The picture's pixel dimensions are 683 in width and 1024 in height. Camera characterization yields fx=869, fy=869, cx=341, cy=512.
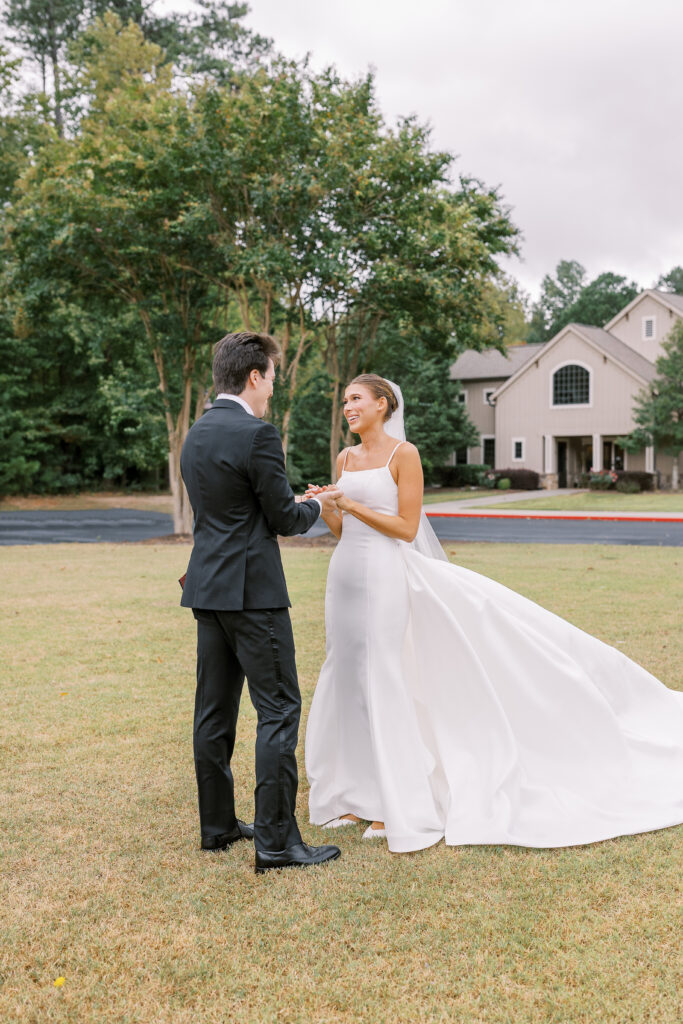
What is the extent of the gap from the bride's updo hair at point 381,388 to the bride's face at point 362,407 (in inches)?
0.9

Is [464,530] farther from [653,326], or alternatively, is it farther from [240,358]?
[653,326]

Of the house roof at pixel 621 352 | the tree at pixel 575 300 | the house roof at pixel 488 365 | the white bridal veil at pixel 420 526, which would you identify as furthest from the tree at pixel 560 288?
the white bridal veil at pixel 420 526

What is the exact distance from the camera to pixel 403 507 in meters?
4.49

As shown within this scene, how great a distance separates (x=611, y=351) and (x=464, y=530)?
2355 centimetres

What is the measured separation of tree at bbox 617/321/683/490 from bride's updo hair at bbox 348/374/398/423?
3694 centimetres

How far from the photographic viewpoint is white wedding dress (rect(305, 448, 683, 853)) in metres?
4.34

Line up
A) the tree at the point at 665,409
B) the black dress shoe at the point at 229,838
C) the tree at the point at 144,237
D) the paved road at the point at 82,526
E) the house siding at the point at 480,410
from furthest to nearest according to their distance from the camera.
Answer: the house siding at the point at 480,410
the tree at the point at 665,409
the paved road at the point at 82,526
the tree at the point at 144,237
the black dress shoe at the point at 229,838

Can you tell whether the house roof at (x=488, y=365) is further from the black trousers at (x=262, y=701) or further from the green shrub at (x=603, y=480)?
the black trousers at (x=262, y=701)

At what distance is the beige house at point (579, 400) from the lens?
42.7 meters

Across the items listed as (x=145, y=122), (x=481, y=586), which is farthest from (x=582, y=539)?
(x=481, y=586)

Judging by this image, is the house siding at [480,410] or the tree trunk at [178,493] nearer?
the tree trunk at [178,493]

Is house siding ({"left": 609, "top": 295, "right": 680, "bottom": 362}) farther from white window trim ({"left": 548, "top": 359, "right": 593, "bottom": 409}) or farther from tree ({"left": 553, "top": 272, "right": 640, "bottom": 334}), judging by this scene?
tree ({"left": 553, "top": 272, "right": 640, "bottom": 334})

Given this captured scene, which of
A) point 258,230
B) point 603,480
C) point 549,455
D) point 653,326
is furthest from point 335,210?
point 653,326

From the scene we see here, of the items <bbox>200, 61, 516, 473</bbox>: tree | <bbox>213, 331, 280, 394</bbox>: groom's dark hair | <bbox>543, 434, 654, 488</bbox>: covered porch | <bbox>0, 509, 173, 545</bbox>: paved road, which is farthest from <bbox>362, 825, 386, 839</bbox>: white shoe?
<bbox>543, 434, 654, 488</bbox>: covered porch
